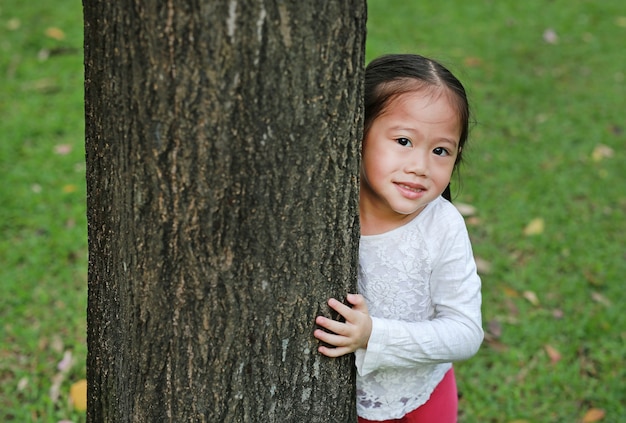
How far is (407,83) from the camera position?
5.83ft

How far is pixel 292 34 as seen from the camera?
1.35 m

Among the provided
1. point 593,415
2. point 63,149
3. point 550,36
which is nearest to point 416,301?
point 593,415

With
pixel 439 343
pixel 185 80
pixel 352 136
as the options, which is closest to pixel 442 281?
pixel 439 343

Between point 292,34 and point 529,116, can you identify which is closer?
point 292,34

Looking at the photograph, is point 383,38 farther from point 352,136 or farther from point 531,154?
point 352,136

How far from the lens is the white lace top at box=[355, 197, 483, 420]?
1.72 metres

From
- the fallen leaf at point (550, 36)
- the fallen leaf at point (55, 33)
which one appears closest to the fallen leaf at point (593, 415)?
the fallen leaf at point (550, 36)

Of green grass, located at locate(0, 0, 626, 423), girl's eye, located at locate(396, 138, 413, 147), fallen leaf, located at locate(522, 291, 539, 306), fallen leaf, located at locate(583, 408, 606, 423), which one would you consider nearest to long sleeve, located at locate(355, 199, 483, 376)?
girl's eye, located at locate(396, 138, 413, 147)

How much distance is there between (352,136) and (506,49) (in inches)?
202

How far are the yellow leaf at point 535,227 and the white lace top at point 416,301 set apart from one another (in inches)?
88.9

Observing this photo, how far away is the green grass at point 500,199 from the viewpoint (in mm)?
3004

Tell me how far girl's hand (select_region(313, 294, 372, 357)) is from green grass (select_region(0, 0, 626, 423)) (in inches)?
54.1

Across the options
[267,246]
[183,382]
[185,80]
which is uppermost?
[185,80]

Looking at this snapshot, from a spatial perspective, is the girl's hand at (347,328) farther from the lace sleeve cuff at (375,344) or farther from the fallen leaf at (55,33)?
the fallen leaf at (55,33)
